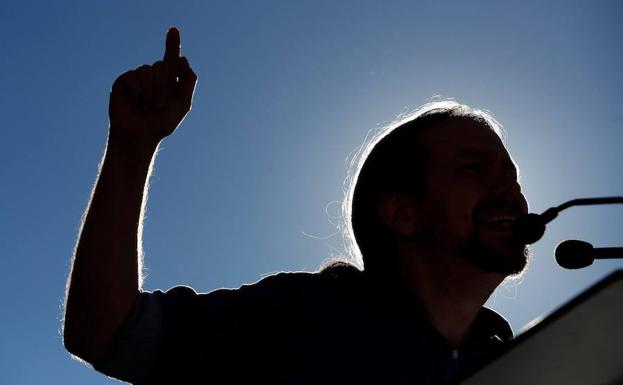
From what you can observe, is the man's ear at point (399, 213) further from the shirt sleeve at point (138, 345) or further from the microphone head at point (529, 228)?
the shirt sleeve at point (138, 345)

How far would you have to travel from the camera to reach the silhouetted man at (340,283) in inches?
67.4

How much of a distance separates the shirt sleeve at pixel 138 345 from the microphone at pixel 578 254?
1373 millimetres

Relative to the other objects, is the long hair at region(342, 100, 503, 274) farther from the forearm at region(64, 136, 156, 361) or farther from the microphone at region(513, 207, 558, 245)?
the forearm at region(64, 136, 156, 361)

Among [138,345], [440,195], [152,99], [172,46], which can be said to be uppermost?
[172,46]

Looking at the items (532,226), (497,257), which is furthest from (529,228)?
(497,257)

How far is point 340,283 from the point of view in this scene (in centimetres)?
241

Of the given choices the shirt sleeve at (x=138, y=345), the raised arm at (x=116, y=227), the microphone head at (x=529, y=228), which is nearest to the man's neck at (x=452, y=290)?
the microphone head at (x=529, y=228)

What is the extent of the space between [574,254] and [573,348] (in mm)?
1108

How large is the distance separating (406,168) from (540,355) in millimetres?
2049

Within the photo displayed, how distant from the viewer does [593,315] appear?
101cm

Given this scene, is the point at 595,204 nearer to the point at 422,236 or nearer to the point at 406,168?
the point at 422,236

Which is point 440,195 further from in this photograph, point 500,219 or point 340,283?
point 340,283

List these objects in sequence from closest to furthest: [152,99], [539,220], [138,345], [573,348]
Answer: [573,348]
[138,345]
[152,99]
[539,220]

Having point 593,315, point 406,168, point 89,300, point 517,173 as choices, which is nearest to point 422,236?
point 406,168
